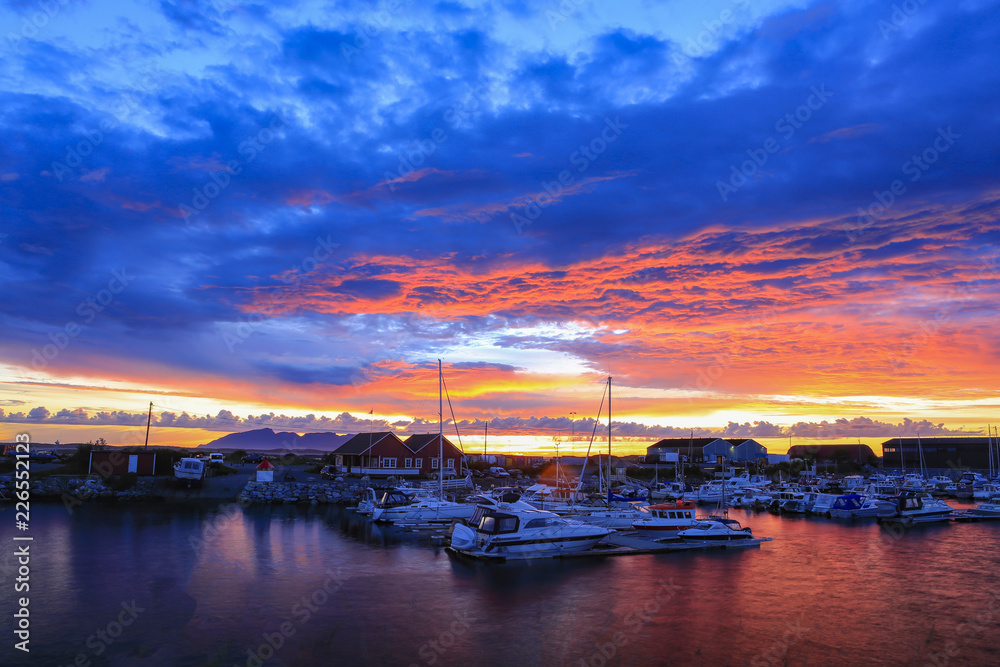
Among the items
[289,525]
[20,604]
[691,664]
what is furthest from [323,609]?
[289,525]

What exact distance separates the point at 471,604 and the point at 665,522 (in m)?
24.0

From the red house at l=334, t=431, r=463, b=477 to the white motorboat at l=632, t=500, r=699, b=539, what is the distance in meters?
36.2

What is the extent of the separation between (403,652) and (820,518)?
5527 centimetres

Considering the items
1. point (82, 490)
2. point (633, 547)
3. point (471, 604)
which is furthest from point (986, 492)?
point (82, 490)

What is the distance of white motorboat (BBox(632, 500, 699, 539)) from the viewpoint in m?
44.2

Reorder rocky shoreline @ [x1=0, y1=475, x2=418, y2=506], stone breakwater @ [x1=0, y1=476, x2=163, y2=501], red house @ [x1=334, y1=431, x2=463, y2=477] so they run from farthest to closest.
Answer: red house @ [x1=334, y1=431, x2=463, y2=477] → rocky shoreline @ [x1=0, y1=475, x2=418, y2=506] → stone breakwater @ [x1=0, y1=476, x2=163, y2=501]

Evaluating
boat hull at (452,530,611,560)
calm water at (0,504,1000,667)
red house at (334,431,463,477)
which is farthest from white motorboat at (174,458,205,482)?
boat hull at (452,530,611,560)

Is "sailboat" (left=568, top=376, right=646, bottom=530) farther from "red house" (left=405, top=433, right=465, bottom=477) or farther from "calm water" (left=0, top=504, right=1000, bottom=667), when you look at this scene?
"red house" (left=405, top=433, right=465, bottom=477)

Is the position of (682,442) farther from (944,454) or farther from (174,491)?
(174,491)

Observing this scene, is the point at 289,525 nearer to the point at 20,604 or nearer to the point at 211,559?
the point at 211,559

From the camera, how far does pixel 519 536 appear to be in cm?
3422

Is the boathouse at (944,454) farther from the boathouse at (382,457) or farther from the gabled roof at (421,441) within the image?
the boathouse at (382,457)

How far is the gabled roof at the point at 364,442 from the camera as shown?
78125 millimetres

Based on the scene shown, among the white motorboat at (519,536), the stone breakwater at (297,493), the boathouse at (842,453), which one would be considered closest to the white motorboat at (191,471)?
the stone breakwater at (297,493)
